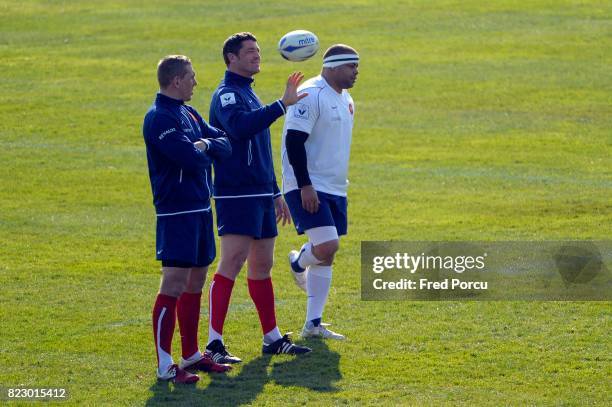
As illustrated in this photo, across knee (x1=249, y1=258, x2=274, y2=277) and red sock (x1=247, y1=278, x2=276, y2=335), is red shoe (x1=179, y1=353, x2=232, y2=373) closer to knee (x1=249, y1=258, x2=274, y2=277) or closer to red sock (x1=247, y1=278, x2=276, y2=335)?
red sock (x1=247, y1=278, x2=276, y2=335)

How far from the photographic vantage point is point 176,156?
25.9 feet

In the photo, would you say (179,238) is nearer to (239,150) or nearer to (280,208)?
(239,150)

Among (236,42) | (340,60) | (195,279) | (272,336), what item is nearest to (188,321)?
(195,279)

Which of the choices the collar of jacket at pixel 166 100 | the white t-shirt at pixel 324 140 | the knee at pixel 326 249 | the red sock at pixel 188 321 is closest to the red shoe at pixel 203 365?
the red sock at pixel 188 321

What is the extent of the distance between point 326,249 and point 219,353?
1222 millimetres

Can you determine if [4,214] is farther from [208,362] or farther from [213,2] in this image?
[213,2]

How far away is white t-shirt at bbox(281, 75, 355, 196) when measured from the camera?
9258 millimetres

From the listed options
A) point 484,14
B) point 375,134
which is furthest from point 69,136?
point 484,14

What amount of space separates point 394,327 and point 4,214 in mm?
7031

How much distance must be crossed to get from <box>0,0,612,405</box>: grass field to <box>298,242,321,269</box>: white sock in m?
0.61

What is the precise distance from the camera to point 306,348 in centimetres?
897

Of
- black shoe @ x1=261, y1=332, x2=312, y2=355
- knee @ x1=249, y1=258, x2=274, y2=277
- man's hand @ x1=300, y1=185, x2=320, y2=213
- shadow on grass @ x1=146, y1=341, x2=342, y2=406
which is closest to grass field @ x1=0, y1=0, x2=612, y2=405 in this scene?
shadow on grass @ x1=146, y1=341, x2=342, y2=406

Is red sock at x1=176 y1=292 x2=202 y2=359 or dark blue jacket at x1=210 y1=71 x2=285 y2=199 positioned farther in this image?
dark blue jacket at x1=210 y1=71 x2=285 y2=199

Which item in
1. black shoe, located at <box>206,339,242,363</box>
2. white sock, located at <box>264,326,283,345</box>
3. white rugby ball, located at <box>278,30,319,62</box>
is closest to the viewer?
black shoe, located at <box>206,339,242,363</box>
